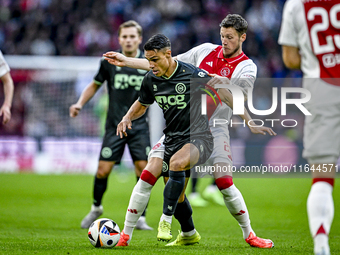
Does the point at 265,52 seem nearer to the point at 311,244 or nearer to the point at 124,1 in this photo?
the point at 124,1

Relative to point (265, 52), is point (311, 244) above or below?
below

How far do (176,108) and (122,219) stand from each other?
10.0 ft

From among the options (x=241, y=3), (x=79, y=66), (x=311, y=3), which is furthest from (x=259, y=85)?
(x=311, y=3)

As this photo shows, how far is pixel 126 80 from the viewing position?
6.99m

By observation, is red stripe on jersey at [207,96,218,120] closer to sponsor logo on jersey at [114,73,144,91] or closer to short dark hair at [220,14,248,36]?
short dark hair at [220,14,248,36]

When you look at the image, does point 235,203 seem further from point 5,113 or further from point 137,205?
point 5,113

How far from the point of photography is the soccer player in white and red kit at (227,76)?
5.11 m

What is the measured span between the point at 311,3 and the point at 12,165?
1362cm

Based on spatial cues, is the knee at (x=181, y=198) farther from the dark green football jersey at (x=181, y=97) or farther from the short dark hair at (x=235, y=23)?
the short dark hair at (x=235, y=23)

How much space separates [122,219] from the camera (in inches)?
295

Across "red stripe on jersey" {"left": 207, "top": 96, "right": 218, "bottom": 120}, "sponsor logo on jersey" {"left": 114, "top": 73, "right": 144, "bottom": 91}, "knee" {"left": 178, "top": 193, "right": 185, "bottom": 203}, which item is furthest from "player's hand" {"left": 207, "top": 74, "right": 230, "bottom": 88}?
"sponsor logo on jersey" {"left": 114, "top": 73, "right": 144, "bottom": 91}

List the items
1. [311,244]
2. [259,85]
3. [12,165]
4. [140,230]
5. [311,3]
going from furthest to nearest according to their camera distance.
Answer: [259,85]
[12,165]
[140,230]
[311,244]
[311,3]

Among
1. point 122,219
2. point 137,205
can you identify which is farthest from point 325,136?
point 122,219

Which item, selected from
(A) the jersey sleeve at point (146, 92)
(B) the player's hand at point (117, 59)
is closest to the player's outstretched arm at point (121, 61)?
(B) the player's hand at point (117, 59)
